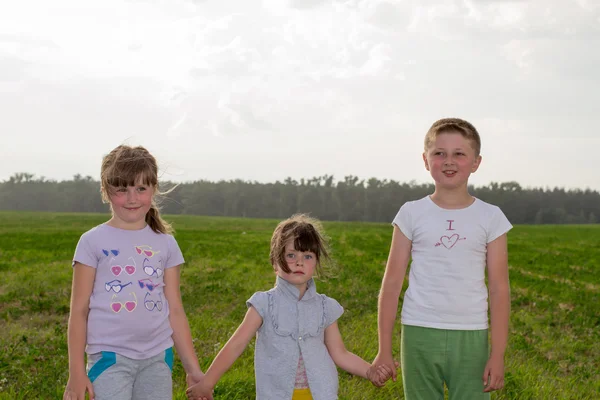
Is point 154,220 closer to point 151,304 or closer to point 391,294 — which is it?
point 151,304

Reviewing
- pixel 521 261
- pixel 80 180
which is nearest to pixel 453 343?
pixel 521 261

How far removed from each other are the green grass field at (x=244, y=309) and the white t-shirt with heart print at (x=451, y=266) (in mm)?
2001

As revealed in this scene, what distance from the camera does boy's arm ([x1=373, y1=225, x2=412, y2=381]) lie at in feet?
13.0

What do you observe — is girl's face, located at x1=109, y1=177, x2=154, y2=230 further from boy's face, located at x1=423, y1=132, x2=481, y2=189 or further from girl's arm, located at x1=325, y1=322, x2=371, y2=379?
boy's face, located at x1=423, y1=132, x2=481, y2=189

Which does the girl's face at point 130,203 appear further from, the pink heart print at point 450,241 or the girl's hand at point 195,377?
the pink heart print at point 450,241

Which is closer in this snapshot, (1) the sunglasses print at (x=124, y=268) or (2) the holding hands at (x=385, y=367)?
(1) the sunglasses print at (x=124, y=268)

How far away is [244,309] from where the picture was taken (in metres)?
12.0

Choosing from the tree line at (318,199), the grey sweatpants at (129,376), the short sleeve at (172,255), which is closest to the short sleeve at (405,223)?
the short sleeve at (172,255)

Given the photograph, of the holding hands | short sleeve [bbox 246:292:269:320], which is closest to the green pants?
the holding hands

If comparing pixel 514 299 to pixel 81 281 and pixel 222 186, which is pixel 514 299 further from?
pixel 222 186

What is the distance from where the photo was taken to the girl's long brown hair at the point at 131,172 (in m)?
3.73

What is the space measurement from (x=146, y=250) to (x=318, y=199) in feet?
386

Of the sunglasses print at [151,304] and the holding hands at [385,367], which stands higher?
the sunglasses print at [151,304]

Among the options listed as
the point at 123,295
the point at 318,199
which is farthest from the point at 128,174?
the point at 318,199
